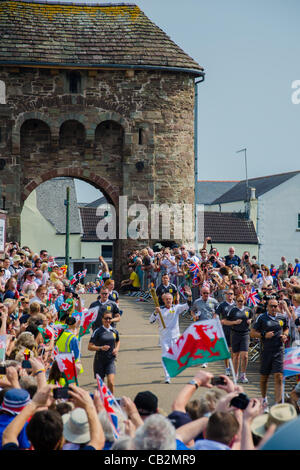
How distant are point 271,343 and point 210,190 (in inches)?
2802

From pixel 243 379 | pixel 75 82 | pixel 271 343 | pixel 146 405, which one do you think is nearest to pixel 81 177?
pixel 75 82

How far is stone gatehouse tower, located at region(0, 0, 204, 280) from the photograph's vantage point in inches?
1223

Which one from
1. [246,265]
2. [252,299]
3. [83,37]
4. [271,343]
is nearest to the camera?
[271,343]

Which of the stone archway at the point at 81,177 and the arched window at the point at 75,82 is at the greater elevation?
the arched window at the point at 75,82

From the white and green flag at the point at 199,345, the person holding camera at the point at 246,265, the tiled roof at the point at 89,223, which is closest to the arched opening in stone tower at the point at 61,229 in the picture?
the tiled roof at the point at 89,223

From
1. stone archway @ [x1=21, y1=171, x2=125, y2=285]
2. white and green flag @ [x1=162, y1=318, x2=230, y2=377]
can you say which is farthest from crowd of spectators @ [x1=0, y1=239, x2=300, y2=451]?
stone archway @ [x1=21, y1=171, x2=125, y2=285]

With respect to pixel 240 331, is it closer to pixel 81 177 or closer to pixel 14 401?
pixel 14 401

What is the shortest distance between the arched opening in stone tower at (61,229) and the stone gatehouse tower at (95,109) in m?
26.9

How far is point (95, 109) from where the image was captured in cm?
3153

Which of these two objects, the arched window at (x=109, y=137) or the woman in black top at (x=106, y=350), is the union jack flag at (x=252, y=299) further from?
the arched window at (x=109, y=137)

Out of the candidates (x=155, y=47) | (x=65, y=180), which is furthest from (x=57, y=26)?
(x=65, y=180)

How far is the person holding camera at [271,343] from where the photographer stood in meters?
12.8

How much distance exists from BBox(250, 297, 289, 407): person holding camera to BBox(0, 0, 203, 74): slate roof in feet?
65.6

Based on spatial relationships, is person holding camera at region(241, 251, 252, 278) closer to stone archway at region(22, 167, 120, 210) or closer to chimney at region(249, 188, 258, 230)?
stone archway at region(22, 167, 120, 210)
